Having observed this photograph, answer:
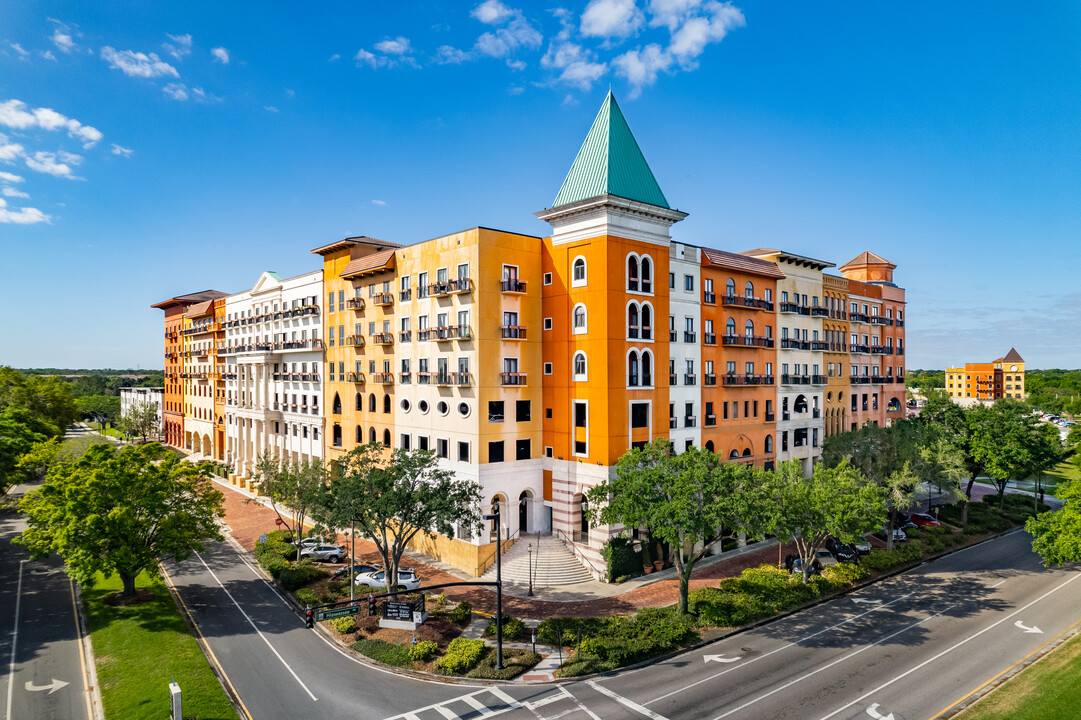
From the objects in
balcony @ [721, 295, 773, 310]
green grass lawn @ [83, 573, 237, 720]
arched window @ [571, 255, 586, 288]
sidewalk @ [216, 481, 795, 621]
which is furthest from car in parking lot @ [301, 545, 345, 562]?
balcony @ [721, 295, 773, 310]

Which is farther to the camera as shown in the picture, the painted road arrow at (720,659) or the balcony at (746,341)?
the balcony at (746,341)

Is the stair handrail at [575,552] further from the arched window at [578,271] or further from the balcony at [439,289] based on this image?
the balcony at [439,289]

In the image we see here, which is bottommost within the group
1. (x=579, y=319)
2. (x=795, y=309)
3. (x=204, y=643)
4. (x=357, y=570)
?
(x=204, y=643)

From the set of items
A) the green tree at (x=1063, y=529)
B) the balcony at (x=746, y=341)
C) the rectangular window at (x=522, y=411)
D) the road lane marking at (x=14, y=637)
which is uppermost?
the balcony at (x=746, y=341)

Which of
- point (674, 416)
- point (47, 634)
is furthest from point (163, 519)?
point (674, 416)

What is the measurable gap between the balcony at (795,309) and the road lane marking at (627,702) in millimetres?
45617

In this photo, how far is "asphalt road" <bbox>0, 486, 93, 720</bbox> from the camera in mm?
29125

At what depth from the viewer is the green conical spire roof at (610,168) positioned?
1966 inches

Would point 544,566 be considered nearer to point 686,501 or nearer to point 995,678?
point 686,501

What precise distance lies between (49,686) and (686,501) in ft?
115

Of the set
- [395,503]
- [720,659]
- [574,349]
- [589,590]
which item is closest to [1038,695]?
[720,659]

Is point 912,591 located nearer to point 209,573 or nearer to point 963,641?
point 963,641

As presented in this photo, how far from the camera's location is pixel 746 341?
59375mm

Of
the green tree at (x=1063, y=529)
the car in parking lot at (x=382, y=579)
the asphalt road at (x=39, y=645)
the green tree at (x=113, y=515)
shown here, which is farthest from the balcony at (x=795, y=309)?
the asphalt road at (x=39, y=645)
